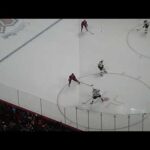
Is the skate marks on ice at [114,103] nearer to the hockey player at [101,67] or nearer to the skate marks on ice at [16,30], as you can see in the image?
the hockey player at [101,67]

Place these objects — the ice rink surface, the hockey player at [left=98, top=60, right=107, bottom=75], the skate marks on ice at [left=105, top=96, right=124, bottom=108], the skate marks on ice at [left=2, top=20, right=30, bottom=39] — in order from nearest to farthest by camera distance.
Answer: the skate marks on ice at [left=105, top=96, right=124, bottom=108] < the ice rink surface < the hockey player at [left=98, top=60, right=107, bottom=75] < the skate marks on ice at [left=2, top=20, right=30, bottom=39]

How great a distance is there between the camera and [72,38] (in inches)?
343

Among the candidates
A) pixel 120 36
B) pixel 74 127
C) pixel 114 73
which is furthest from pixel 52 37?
pixel 74 127

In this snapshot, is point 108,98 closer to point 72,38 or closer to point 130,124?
point 130,124

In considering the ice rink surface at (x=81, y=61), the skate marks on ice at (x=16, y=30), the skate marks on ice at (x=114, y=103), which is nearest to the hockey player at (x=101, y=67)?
the ice rink surface at (x=81, y=61)

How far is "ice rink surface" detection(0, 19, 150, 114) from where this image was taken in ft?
22.2

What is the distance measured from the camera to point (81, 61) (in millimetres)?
7848

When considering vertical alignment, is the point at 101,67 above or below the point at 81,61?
below

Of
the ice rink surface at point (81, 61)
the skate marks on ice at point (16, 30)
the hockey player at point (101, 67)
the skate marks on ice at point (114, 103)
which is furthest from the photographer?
the skate marks on ice at point (16, 30)

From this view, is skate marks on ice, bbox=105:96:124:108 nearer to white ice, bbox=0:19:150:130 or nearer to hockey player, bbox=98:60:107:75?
white ice, bbox=0:19:150:130

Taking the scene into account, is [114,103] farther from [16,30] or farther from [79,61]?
[16,30]

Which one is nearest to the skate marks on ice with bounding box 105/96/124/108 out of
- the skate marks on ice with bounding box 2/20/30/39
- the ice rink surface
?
the ice rink surface

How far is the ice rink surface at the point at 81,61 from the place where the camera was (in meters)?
6.77

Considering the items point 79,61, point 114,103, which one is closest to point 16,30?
point 79,61
